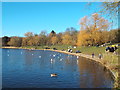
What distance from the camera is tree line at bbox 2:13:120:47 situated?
101 ft

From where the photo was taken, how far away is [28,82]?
54.0 feet

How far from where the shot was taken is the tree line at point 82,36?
30.7m

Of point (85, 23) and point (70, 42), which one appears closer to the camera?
point (85, 23)

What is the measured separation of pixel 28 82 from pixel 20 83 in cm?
80

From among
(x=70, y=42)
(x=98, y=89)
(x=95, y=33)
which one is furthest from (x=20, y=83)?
(x=70, y=42)

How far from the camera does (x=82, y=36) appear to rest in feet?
174

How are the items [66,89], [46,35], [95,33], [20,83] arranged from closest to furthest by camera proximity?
[66,89]
[20,83]
[95,33]
[46,35]

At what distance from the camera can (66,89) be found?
14086 mm

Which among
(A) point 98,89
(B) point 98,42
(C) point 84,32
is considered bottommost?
(A) point 98,89

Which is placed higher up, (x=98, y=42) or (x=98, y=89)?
(x=98, y=42)

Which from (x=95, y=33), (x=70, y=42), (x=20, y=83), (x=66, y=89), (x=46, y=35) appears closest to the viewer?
(x=66, y=89)

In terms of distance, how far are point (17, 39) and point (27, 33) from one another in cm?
826

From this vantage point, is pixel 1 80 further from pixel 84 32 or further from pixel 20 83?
pixel 84 32

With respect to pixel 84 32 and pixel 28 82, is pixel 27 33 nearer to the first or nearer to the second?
pixel 84 32
